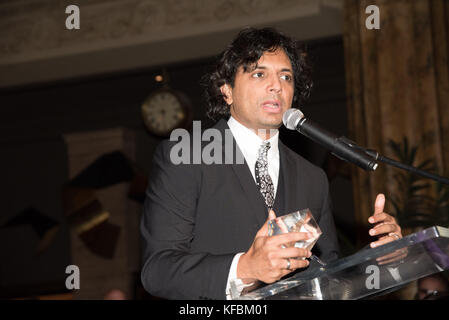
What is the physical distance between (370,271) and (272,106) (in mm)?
712

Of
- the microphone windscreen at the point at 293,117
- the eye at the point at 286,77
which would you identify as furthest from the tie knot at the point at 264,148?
the microphone windscreen at the point at 293,117

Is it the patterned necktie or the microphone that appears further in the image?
the patterned necktie

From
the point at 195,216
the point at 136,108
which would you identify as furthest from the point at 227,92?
the point at 136,108

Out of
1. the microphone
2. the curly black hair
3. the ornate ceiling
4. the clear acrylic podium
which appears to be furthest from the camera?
the ornate ceiling

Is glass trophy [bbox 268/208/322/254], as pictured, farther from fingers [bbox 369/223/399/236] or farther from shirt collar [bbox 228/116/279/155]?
shirt collar [bbox 228/116/279/155]

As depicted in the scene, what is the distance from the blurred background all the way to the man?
2113mm

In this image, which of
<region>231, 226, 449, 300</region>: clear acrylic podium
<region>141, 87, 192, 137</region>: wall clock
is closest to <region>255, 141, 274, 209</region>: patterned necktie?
<region>231, 226, 449, 300</region>: clear acrylic podium

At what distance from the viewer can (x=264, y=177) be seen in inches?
78.0

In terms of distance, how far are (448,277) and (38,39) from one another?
5.02 meters

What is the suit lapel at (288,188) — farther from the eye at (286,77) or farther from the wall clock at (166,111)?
the wall clock at (166,111)

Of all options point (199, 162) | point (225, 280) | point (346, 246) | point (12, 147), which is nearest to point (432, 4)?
point (346, 246)

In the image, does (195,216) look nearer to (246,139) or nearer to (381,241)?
(246,139)

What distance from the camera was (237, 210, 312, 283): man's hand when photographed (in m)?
1.31
